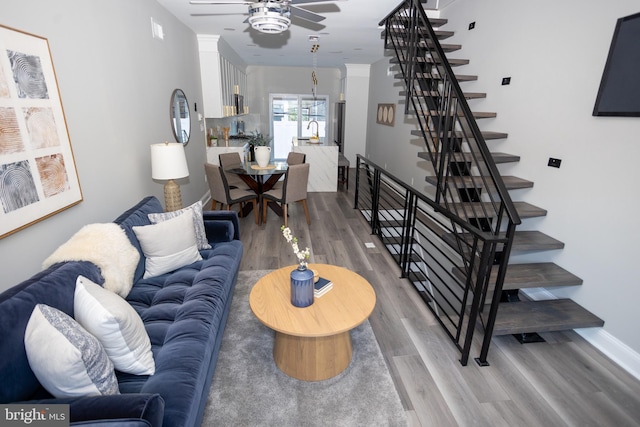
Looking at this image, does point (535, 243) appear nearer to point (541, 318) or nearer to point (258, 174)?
point (541, 318)

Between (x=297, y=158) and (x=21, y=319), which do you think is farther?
(x=297, y=158)

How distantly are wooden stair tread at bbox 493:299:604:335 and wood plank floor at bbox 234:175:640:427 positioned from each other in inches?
6.2

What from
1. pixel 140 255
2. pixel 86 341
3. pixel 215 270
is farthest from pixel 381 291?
pixel 86 341

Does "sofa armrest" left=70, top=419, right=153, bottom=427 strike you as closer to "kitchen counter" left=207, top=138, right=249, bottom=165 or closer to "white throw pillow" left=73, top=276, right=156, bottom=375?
"white throw pillow" left=73, top=276, right=156, bottom=375

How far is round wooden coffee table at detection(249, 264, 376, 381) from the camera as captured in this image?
187 centimetres

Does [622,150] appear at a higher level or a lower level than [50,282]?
higher

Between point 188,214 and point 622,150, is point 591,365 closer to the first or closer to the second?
point 622,150

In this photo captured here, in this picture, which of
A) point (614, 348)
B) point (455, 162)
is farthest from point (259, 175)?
point (614, 348)

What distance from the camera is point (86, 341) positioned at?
4.00 ft

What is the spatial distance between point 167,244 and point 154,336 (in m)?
0.83

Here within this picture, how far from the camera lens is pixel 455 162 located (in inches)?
114

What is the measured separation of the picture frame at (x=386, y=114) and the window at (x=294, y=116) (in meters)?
2.73

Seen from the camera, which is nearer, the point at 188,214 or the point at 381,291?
the point at 188,214

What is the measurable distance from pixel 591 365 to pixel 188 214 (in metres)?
3.11
